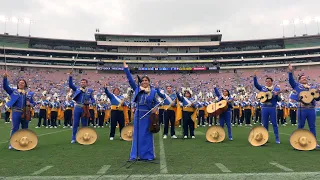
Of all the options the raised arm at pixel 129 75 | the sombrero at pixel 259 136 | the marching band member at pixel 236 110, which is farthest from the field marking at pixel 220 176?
the marching band member at pixel 236 110

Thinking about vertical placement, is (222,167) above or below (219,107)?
below

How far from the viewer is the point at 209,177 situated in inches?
194

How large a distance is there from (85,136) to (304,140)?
6721 millimetres

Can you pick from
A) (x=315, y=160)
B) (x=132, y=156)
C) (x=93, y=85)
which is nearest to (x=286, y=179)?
(x=315, y=160)

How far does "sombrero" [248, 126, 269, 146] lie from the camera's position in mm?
8977

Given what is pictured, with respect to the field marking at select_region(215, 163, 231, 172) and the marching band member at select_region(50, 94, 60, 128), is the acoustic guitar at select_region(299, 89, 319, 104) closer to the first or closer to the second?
the field marking at select_region(215, 163, 231, 172)

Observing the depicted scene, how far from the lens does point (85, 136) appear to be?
9695 mm

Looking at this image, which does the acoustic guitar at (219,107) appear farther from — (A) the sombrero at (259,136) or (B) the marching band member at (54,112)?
(B) the marching band member at (54,112)

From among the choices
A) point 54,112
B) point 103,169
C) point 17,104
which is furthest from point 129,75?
point 54,112

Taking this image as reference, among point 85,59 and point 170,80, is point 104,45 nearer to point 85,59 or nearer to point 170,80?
point 85,59

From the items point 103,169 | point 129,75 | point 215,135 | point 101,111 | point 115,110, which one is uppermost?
point 129,75

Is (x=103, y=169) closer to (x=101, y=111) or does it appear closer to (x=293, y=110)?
(x=101, y=111)

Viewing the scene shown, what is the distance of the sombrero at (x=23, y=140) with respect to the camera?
27.1ft

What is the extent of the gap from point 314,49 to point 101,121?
59.7 m
